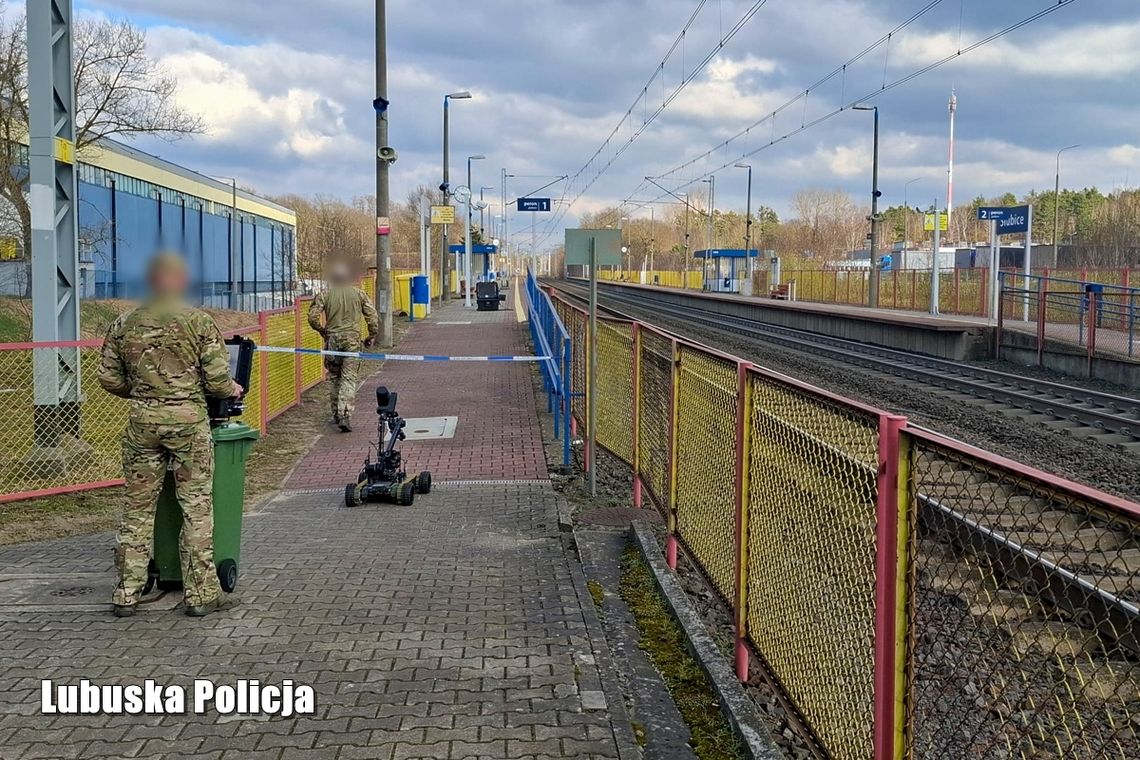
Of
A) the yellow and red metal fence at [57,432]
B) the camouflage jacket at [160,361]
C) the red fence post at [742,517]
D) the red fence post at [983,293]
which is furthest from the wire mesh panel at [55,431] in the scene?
the red fence post at [983,293]

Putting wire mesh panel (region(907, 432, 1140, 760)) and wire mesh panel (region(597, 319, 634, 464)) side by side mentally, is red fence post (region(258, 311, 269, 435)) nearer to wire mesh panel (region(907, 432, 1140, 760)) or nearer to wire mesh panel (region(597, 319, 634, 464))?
wire mesh panel (region(597, 319, 634, 464))

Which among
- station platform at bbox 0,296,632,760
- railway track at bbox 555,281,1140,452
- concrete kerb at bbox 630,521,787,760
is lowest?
station platform at bbox 0,296,632,760

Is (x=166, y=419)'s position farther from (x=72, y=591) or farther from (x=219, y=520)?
(x=72, y=591)

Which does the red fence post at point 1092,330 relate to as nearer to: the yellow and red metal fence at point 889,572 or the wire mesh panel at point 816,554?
the yellow and red metal fence at point 889,572

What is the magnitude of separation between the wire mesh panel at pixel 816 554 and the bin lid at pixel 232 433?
290cm

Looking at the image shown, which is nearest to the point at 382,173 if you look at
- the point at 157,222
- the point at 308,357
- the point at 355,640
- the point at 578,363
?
the point at 157,222

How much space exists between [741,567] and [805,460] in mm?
966

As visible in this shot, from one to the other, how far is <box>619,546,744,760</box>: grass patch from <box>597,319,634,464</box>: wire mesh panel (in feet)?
6.97

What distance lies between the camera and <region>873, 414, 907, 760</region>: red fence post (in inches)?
119

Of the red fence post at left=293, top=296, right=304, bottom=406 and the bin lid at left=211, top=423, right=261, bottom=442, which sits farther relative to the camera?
the red fence post at left=293, top=296, right=304, bottom=406

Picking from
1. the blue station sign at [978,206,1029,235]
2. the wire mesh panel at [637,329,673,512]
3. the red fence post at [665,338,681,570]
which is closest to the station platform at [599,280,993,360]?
the blue station sign at [978,206,1029,235]

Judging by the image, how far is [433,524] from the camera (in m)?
7.82

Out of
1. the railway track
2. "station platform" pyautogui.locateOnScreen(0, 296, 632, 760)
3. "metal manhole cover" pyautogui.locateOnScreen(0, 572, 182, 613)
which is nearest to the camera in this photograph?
"station platform" pyautogui.locateOnScreen(0, 296, 632, 760)

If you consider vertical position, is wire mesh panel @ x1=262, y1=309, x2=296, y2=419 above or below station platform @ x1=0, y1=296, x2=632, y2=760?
above
